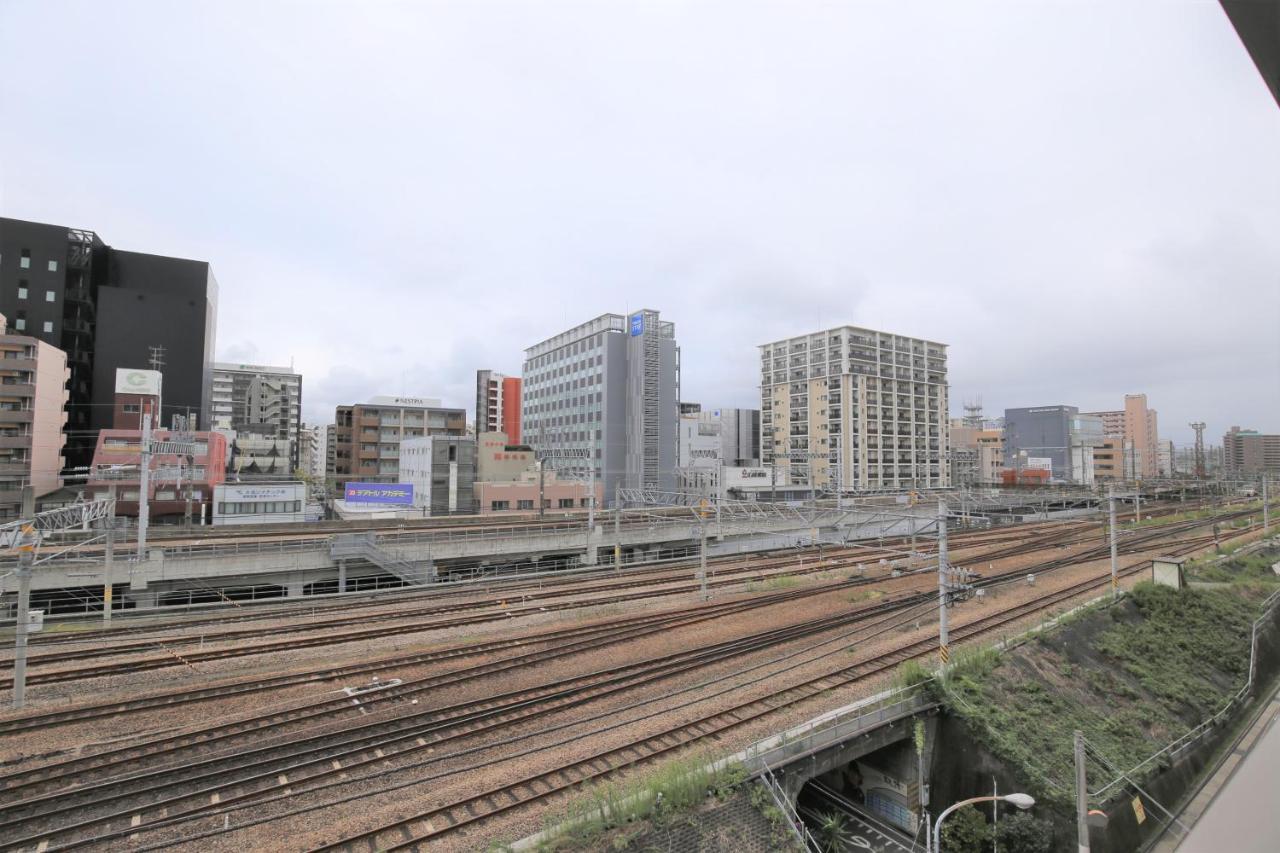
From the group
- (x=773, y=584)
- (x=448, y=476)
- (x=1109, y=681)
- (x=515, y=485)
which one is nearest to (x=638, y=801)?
(x=1109, y=681)

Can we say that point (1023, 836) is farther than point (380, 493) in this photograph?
No

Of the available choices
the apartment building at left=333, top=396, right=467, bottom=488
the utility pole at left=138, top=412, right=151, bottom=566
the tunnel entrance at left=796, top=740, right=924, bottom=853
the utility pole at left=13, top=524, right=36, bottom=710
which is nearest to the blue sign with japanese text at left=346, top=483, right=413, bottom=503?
the apartment building at left=333, top=396, right=467, bottom=488

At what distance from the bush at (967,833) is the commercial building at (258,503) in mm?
37928

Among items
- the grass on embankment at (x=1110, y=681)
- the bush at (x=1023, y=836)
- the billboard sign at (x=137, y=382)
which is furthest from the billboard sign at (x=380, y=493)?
the bush at (x=1023, y=836)

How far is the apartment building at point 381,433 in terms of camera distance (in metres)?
54.2

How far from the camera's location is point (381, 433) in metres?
54.6

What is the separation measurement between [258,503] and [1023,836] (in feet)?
131

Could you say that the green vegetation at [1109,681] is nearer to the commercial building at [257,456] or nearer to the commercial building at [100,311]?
the commercial building at [100,311]

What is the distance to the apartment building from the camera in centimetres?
5422

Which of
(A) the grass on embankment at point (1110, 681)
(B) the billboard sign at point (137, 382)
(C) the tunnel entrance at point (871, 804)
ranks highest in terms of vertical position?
(B) the billboard sign at point (137, 382)

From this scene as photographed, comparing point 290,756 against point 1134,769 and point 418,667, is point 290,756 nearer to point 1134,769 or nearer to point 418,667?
point 418,667

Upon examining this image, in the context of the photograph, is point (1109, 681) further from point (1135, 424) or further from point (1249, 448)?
point (1135, 424)

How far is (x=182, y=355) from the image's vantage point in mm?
54469

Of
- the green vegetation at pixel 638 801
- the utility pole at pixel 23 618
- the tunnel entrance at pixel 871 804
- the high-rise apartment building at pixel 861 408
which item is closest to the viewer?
the green vegetation at pixel 638 801
